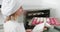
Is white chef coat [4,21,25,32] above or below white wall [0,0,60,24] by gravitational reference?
below

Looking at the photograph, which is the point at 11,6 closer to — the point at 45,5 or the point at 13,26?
the point at 13,26

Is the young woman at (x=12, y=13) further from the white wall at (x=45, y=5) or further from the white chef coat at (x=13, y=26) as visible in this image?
the white wall at (x=45, y=5)

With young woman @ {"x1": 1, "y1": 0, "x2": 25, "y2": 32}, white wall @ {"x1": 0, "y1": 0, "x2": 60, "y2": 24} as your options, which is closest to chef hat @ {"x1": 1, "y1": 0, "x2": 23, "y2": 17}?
young woman @ {"x1": 1, "y1": 0, "x2": 25, "y2": 32}

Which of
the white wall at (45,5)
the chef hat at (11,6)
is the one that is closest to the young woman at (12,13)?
the chef hat at (11,6)

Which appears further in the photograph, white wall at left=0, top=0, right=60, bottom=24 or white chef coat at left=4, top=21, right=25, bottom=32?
white wall at left=0, top=0, right=60, bottom=24

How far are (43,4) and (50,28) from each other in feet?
1.96

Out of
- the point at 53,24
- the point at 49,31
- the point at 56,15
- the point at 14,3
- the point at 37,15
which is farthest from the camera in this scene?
the point at 56,15

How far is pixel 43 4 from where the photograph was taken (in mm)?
2012

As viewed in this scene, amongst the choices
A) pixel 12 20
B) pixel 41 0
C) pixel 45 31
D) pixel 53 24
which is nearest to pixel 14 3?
pixel 12 20

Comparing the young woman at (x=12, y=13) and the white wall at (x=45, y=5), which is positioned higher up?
the white wall at (x=45, y=5)

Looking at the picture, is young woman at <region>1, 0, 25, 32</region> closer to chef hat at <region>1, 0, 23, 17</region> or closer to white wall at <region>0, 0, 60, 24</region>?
chef hat at <region>1, 0, 23, 17</region>

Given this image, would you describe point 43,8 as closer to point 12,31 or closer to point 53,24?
point 53,24

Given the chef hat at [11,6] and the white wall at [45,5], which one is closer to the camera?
the chef hat at [11,6]

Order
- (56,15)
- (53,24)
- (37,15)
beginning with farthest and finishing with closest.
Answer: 1. (56,15)
2. (37,15)
3. (53,24)
